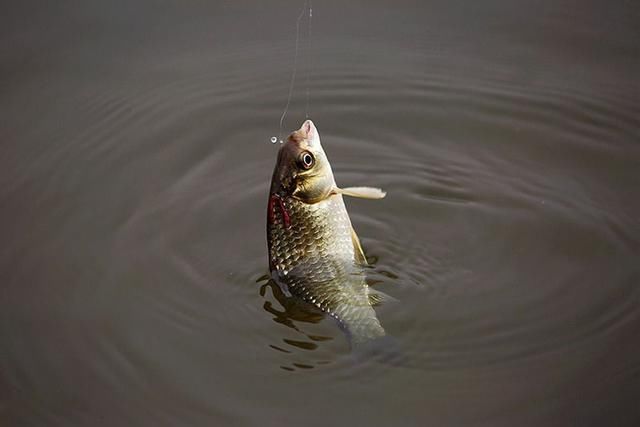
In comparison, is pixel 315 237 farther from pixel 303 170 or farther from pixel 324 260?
pixel 303 170

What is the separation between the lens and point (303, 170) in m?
3.94

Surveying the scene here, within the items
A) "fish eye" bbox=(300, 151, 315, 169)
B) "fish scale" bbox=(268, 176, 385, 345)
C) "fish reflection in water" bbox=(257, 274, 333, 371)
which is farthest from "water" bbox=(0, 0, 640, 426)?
"fish eye" bbox=(300, 151, 315, 169)

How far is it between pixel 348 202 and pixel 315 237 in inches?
45.4

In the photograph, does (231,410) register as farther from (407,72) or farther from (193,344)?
(407,72)

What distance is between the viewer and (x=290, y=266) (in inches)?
159

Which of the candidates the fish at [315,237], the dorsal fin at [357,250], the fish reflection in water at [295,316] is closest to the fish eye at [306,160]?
the fish at [315,237]

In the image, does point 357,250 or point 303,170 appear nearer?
point 303,170

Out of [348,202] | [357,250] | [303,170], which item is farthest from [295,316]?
[348,202]

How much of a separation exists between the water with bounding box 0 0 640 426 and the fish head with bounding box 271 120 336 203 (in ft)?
2.23

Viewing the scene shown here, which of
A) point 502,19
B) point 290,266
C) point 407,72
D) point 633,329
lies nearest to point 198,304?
point 290,266

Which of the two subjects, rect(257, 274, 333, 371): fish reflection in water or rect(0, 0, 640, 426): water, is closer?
rect(0, 0, 640, 426): water

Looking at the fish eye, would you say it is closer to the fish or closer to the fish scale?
the fish

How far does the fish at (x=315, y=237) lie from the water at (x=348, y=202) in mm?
243

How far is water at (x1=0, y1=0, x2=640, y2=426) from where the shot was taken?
4070 mm
